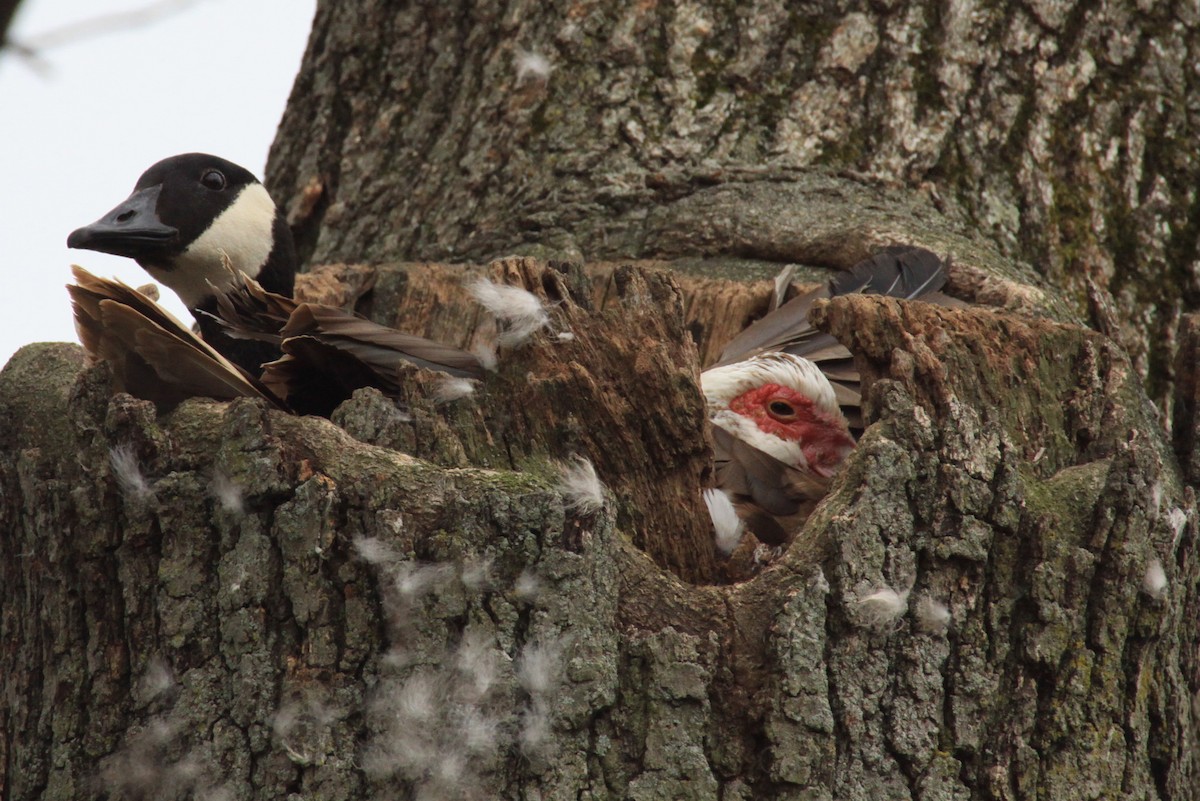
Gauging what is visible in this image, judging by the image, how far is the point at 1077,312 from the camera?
306 cm

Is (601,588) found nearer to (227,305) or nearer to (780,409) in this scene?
(227,305)

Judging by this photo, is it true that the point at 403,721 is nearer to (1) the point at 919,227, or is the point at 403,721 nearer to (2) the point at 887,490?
(2) the point at 887,490

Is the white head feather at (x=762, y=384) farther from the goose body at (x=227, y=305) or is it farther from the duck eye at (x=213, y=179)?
the duck eye at (x=213, y=179)

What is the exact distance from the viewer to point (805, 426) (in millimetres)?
3137

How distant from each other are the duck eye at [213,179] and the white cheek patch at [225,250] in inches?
2.7

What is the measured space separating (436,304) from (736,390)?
2.71ft

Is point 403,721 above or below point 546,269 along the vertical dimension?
below

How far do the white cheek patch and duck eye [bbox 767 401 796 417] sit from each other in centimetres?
158

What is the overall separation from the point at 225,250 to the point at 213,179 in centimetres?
22

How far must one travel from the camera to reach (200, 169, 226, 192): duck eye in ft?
11.6

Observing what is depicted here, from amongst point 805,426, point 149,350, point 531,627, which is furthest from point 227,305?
point 805,426

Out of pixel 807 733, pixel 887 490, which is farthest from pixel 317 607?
pixel 887 490

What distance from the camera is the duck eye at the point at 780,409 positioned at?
3113 mm

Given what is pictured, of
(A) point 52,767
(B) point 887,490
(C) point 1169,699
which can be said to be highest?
(B) point 887,490
